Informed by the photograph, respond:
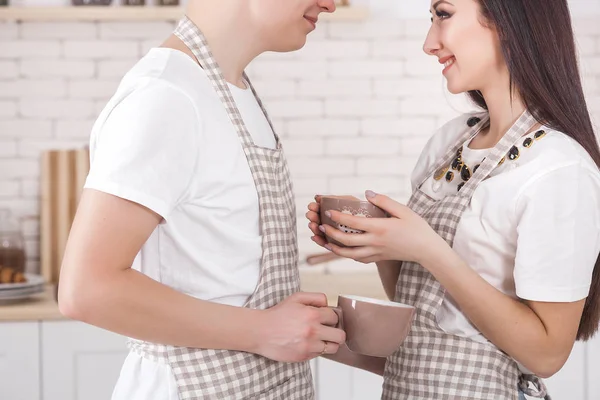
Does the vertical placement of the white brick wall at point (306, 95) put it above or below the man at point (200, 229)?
above

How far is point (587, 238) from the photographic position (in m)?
1.41

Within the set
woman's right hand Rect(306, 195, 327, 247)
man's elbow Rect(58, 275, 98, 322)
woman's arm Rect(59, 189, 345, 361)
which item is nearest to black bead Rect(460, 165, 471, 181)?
woman's right hand Rect(306, 195, 327, 247)

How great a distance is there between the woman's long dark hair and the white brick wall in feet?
5.57

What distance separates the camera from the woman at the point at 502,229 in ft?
4.52

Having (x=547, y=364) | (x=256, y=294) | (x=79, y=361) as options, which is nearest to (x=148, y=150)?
(x=256, y=294)

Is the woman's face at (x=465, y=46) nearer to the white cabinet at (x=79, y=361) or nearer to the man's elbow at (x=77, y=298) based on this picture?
the man's elbow at (x=77, y=298)

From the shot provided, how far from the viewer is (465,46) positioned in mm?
1518

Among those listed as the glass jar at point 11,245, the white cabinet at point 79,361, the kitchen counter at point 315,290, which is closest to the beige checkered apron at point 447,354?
the kitchen counter at point 315,290

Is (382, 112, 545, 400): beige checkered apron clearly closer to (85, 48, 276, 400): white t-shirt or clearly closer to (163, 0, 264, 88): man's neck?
(85, 48, 276, 400): white t-shirt

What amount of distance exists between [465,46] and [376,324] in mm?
567

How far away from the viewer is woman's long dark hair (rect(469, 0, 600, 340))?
1481mm

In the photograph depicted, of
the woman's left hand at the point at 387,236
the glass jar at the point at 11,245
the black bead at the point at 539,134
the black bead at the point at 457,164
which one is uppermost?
the black bead at the point at 539,134

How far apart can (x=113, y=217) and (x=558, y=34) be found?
0.89 m

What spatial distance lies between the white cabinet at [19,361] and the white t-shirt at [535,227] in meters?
1.63
